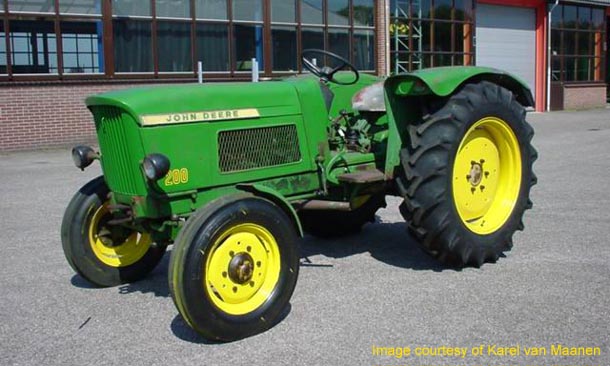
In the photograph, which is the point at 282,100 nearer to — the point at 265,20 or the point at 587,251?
the point at 587,251

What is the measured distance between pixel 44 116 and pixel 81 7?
251cm

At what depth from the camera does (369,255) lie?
241 inches

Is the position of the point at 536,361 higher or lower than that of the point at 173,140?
lower

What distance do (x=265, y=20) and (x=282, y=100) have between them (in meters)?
14.2

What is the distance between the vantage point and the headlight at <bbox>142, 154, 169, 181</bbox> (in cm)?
414

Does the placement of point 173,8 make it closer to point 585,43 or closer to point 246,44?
point 246,44

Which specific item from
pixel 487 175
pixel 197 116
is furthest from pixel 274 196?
pixel 487 175

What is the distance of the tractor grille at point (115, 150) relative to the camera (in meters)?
4.51

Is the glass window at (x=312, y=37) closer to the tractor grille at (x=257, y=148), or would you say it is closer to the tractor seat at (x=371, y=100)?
the tractor seat at (x=371, y=100)

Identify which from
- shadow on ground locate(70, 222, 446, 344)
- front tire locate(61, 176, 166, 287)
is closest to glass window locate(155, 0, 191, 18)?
shadow on ground locate(70, 222, 446, 344)

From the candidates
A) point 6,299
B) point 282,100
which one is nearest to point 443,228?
point 282,100

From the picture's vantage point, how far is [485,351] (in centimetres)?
398

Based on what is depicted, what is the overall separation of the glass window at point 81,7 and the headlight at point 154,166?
12732 millimetres

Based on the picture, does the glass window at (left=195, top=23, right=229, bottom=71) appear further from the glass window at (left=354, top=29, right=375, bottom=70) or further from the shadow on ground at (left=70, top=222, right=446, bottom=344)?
the shadow on ground at (left=70, top=222, right=446, bottom=344)
